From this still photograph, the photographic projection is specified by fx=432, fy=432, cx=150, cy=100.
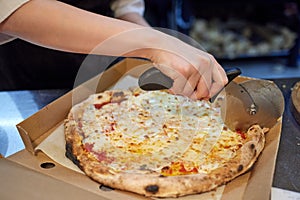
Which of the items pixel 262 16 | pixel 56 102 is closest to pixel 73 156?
pixel 56 102

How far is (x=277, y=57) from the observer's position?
272cm

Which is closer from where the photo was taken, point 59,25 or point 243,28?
point 59,25

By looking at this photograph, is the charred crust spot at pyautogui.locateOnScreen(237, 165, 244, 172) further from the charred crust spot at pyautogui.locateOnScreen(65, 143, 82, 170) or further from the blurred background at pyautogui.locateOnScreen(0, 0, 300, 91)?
the blurred background at pyautogui.locateOnScreen(0, 0, 300, 91)

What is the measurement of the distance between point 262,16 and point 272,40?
0.24 m

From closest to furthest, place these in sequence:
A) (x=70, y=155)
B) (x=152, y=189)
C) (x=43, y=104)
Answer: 1. (x=152, y=189)
2. (x=70, y=155)
3. (x=43, y=104)

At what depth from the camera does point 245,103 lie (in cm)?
105

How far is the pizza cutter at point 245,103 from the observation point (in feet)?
3.43

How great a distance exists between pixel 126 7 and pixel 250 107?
0.61 meters

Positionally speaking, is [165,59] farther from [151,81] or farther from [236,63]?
[236,63]

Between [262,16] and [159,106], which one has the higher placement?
[159,106]

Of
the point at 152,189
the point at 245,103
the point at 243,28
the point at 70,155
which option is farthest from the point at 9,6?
the point at 243,28

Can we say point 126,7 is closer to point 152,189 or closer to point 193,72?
point 193,72

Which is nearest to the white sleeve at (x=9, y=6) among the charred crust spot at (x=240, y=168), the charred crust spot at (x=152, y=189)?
the charred crust spot at (x=152, y=189)

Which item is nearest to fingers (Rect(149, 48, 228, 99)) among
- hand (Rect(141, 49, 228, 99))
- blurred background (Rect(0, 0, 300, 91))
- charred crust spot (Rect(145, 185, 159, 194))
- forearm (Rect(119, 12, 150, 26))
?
hand (Rect(141, 49, 228, 99))
